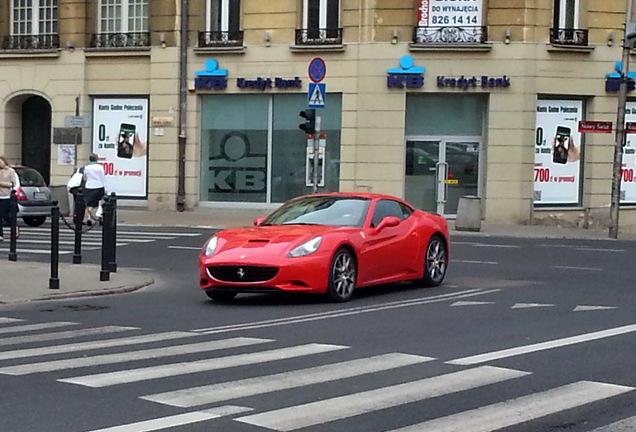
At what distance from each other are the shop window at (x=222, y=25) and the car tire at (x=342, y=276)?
1984cm

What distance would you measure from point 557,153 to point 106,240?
719 inches

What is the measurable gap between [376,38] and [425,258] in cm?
1658

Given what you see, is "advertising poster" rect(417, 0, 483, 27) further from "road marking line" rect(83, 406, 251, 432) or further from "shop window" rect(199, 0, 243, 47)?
"road marking line" rect(83, 406, 251, 432)

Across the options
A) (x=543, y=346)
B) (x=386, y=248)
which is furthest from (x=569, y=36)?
(x=543, y=346)

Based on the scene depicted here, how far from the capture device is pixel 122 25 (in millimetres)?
34375

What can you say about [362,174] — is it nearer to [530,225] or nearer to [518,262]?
[530,225]

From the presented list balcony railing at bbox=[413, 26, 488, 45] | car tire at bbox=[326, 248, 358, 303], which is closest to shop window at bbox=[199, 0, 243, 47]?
balcony railing at bbox=[413, 26, 488, 45]

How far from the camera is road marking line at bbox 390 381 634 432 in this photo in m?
6.98

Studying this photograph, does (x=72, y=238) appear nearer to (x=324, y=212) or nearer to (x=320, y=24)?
(x=324, y=212)

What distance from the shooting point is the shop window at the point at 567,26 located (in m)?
31.0

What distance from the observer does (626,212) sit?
32.2 metres

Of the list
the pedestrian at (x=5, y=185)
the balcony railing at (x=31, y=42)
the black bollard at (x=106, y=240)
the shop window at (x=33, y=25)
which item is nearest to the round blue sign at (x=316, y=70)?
the pedestrian at (x=5, y=185)

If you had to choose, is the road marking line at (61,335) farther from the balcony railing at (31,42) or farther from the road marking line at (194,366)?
the balcony railing at (31,42)

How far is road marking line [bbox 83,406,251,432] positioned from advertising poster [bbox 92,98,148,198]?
2741 centimetres
